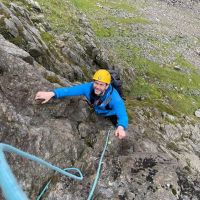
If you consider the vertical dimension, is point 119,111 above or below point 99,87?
below

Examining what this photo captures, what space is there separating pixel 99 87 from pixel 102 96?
586mm

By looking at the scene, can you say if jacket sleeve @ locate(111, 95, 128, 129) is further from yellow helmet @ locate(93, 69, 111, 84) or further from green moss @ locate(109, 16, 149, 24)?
green moss @ locate(109, 16, 149, 24)

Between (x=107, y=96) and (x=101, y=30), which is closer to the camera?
(x=107, y=96)

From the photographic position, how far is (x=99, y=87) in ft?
38.0

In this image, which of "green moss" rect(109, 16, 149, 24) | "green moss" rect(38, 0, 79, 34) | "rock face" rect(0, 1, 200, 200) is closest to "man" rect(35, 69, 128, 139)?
"rock face" rect(0, 1, 200, 200)

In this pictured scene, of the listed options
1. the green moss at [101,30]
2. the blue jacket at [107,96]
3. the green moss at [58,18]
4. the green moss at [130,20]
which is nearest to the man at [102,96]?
the blue jacket at [107,96]

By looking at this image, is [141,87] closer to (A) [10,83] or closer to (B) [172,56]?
(B) [172,56]

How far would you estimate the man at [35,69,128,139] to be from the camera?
37.2 ft

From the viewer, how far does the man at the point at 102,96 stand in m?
11.3

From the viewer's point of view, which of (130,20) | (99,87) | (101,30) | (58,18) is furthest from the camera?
(130,20)

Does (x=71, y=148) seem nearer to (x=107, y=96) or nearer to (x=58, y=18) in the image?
(x=107, y=96)

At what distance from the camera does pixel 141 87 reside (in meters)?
37.8

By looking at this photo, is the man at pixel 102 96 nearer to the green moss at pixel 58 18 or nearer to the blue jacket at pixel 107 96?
the blue jacket at pixel 107 96

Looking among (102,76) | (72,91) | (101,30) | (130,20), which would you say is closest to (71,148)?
(72,91)
